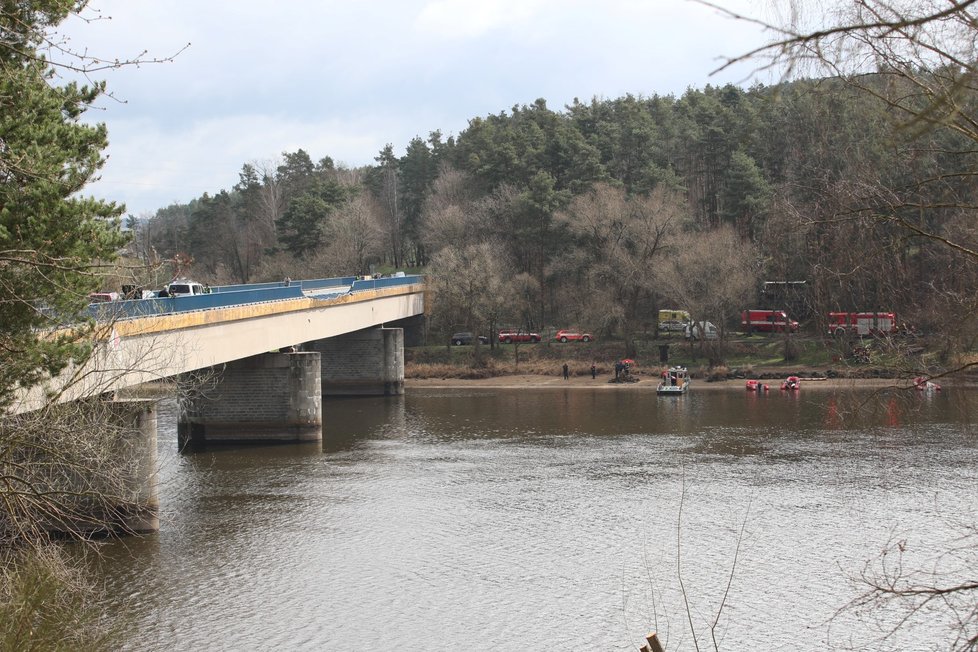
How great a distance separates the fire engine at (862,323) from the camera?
27.7 feet

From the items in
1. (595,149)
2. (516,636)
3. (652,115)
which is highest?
(652,115)

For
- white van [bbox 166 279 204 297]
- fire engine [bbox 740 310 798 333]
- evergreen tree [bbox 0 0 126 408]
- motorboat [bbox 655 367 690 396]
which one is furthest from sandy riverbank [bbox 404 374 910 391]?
evergreen tree [bbox 0 0 126 408]

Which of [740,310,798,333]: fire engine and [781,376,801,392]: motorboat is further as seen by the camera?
[740,310,798,333]: fire engine

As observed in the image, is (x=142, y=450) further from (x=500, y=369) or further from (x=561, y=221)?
(x=561, y=221)

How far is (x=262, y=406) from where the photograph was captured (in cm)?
4388

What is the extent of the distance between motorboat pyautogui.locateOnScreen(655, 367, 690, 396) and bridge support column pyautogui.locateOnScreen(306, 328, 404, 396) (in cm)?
1692

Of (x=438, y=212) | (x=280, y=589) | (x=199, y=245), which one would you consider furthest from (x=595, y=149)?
(x=280, y=589)

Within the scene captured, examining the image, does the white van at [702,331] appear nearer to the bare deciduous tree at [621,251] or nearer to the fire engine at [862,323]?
the bare deciduous tree at [621,251]

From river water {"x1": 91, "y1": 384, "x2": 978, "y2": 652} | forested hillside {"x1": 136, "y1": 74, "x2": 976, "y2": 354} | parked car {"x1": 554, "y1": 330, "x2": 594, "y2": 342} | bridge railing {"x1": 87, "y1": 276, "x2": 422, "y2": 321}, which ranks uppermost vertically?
forested hillside {"x1": 136, "y1": 74, "x2": 976, "y2": 354}

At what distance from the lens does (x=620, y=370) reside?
6238cm

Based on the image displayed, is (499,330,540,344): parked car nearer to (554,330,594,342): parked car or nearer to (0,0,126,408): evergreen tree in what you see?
(554,330,594,342): parked car

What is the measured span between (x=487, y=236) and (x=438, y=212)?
1103 cm

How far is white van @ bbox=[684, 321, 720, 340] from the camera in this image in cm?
6395

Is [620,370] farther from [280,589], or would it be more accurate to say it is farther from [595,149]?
[280,589]
